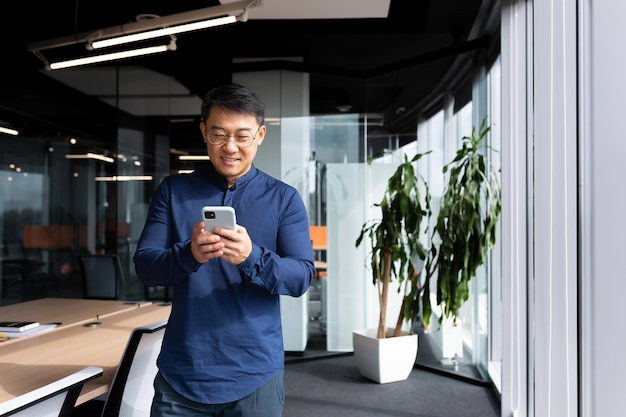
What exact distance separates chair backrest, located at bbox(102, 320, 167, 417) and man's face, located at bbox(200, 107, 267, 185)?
0.79 meters

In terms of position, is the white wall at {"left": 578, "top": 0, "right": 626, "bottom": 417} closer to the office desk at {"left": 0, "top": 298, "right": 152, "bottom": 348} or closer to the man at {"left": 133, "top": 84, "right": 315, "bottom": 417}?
the man at {"left": 133, "top": 84, "right": 315, "bottom": 417}

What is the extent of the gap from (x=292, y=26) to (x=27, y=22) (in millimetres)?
2614

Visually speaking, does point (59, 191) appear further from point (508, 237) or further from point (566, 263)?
point (566, 263)

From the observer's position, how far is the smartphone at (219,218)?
4.31ft

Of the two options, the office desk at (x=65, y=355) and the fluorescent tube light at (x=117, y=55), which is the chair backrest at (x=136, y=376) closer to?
the office desk at (x=65, y=355)

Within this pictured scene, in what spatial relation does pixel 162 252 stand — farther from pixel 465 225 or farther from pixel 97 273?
pixel 97 273

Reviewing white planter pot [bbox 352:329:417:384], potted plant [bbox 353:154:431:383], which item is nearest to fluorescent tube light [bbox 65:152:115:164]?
potted plant [bbox 353:154:431:383]

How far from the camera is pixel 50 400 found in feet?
4.89

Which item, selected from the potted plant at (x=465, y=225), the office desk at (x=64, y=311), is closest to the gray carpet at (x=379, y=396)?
the potted plant at (x=465, y=225)

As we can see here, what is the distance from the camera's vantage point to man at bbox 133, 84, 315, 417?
54.4 inches

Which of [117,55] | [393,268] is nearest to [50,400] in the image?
[117,55]

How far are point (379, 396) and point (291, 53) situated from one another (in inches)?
141

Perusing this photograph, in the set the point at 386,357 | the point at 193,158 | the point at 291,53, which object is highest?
the point at 291,53

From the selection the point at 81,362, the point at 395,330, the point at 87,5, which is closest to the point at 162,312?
the point at 81,362
